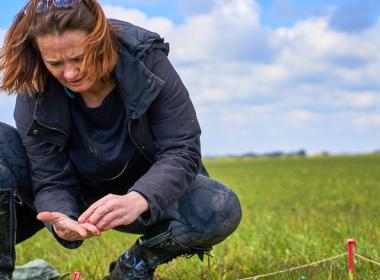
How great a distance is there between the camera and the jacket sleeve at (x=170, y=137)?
3.25 metres

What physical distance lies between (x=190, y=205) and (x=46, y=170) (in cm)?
78

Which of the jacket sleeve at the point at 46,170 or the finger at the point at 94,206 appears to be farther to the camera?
the jacket sleeve at the point at 46,170

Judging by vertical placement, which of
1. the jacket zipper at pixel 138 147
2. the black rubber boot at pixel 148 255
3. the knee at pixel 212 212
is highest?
the jacket zipper at pixel 138 147

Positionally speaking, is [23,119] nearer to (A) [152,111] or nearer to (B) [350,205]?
(A) [152,111]

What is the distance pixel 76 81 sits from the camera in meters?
3.33

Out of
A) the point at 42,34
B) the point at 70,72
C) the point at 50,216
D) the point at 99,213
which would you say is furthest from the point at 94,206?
the point at 42,34

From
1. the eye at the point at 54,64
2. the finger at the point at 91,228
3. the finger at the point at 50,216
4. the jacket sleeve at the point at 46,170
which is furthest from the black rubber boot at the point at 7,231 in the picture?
the finger at the point at 91,228

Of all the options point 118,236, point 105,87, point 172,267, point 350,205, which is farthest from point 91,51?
point 350,205

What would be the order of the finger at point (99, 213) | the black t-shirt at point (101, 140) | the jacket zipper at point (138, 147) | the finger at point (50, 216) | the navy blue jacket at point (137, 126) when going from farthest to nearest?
the black t-shirt at point (101, 140)
the jacket zipper at point (138, 147)
the navy blue jacket at point (137, 126)
the finger at point (50, 216)
the finger at point (99, 213)

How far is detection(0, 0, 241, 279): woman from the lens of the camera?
3227 mm

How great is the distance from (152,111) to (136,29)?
43cm

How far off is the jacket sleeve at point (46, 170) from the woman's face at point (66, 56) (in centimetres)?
41

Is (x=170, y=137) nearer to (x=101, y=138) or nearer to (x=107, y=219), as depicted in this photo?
(x=101, y=138)

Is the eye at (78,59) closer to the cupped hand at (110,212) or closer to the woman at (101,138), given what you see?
the woman at (101,138)
